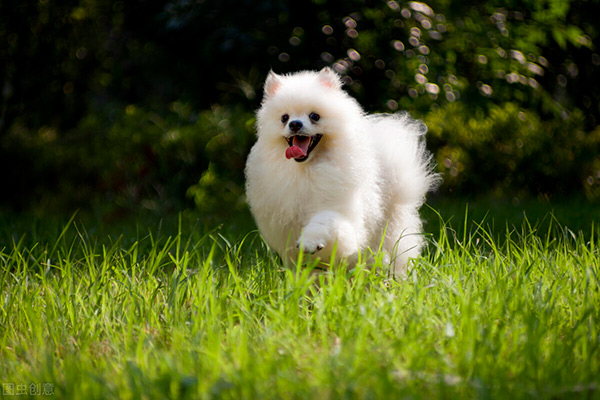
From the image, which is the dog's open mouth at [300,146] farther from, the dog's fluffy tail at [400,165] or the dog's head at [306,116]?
the dog's fluffy tail at [400,165]

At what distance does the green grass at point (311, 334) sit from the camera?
2.31m

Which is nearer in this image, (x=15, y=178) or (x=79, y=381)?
(x=79, y=381)

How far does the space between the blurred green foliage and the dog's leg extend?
315 centimetres

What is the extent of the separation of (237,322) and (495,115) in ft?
17.1

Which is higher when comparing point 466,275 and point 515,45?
point 515,45

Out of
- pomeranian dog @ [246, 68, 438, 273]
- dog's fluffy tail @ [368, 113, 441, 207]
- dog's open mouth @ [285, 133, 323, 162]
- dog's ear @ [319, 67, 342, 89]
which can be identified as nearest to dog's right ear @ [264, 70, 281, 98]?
pomeranian dog @ [246, 68, 438, 273]

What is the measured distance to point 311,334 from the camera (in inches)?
117

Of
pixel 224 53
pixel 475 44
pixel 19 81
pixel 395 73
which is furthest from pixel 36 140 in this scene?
pixel 475 44

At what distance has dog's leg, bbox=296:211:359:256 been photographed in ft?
10.8

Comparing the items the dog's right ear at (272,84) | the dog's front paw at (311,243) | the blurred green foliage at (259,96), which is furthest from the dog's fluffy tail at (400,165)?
the blurred green foliage at (259,96)

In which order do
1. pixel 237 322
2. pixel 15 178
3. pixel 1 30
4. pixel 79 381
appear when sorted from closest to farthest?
pixel 79 381, pixel 237 322, pixel 15 178, pixel 1 30

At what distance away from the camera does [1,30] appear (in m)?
7.92

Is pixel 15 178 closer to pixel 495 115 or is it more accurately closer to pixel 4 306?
pixel 4 306

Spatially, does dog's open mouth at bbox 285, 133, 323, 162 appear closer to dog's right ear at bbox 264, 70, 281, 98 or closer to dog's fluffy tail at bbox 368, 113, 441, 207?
dog's right ear at bbox 264, 70, 281, 98
